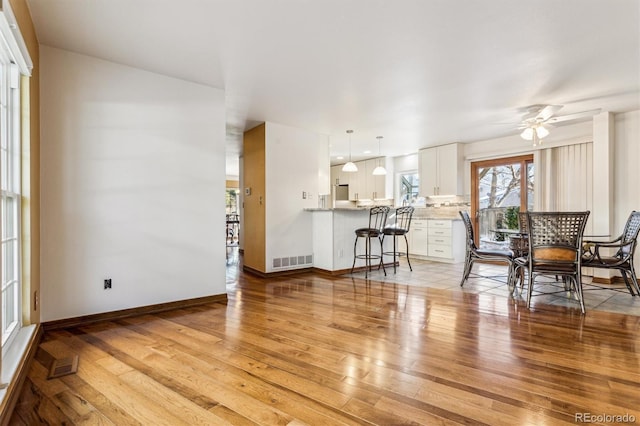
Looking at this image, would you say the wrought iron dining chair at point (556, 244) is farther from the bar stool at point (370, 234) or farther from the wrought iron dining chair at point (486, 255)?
the bar stool at point (370, 234)

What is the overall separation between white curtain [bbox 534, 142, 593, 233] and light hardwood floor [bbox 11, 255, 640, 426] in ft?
9.65

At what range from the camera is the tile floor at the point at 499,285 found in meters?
3.63

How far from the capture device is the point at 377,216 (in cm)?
573

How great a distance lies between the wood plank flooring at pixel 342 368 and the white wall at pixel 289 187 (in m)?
2.07

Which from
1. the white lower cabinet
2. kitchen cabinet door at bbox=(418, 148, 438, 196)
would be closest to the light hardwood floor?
the white lower cabinet

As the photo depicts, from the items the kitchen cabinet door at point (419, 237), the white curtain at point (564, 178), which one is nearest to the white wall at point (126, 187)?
the kitchen cabinet door at point (419, 237)

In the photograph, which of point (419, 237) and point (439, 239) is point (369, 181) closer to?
point (419, 237)

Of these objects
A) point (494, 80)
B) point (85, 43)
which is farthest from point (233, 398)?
point (494, 80)

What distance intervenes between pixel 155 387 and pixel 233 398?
493 mm

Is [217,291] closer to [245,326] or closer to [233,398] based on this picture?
[245,326]

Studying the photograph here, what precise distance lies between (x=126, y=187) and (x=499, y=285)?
485 centimetres

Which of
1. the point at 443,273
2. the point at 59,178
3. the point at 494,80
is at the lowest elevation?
the point at 443,273

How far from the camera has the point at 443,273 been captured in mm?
5535

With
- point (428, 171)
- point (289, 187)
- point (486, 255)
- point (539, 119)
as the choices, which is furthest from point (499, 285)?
point (289, 187)
